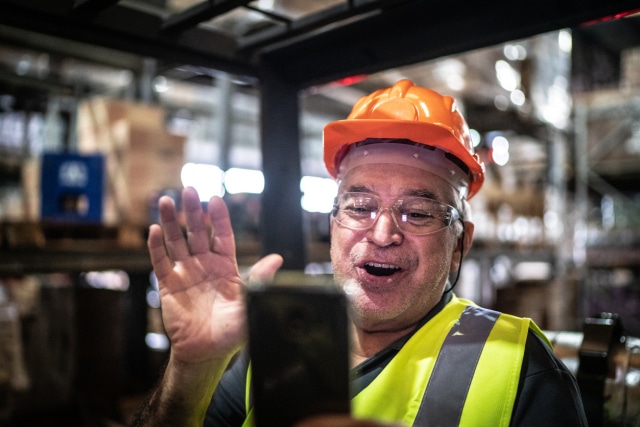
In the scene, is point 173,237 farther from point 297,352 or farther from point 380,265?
point 297,352

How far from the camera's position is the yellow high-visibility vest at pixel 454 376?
1.43 meters

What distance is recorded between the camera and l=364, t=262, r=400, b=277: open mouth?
178 centimetres

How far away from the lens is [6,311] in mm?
3926

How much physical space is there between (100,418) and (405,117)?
3.96 meters

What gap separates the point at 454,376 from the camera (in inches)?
58.9

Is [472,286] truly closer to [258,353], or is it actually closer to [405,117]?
[405,117]

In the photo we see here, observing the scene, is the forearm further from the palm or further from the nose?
the nose

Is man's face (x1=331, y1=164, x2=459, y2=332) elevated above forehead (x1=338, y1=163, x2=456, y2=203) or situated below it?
below

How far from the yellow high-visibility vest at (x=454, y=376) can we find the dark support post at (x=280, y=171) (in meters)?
0.68

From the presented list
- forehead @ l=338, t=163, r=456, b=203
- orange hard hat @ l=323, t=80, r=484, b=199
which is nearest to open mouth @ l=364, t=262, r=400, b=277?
forehead @ l=338, t=163, r=456, b=203

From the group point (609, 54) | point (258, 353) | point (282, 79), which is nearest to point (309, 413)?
point (258, 353)

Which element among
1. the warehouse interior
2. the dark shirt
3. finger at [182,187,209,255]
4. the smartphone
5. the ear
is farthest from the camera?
the ear

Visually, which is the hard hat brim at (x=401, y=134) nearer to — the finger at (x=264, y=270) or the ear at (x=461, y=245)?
the ear at (x=461, y=245)

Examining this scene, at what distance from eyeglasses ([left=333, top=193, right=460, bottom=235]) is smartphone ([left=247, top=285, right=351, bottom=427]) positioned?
109 cm
